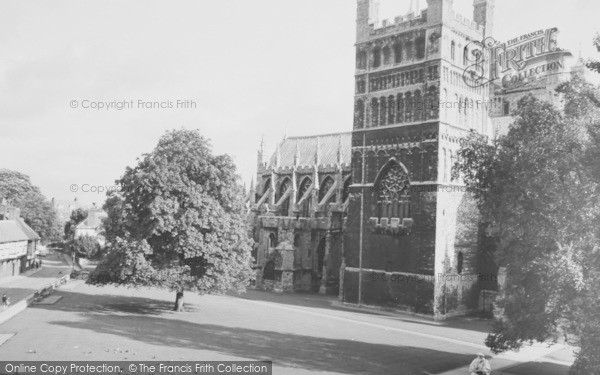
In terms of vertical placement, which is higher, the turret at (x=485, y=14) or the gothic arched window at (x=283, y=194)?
the turret at (x=485, y=14)

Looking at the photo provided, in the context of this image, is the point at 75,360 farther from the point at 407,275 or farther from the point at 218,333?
the point at 407,275

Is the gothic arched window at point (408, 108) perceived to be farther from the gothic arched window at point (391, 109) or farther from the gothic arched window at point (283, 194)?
the gothic arched window at point (283, 194)

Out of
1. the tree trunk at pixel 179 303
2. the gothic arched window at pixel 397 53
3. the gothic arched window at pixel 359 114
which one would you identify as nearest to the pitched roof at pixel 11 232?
the tree trunk at pixel 179 303

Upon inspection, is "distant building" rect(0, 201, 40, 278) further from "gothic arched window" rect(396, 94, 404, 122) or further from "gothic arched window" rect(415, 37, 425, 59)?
"gothic arched window" rect(415, 37, 425, 59)

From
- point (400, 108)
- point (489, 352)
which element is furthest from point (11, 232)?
point (489, 352)

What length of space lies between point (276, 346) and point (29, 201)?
2864 inches

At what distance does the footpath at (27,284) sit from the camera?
34.6m

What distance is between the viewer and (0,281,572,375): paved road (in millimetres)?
23359

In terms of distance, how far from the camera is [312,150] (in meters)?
62.8

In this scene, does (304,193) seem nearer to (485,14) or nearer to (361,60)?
(361,60)

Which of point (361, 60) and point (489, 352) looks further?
point (361, 60)

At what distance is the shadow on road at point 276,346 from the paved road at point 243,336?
0.05m

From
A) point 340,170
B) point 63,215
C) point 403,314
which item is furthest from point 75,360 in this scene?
point 63,215

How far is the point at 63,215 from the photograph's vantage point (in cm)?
16825
